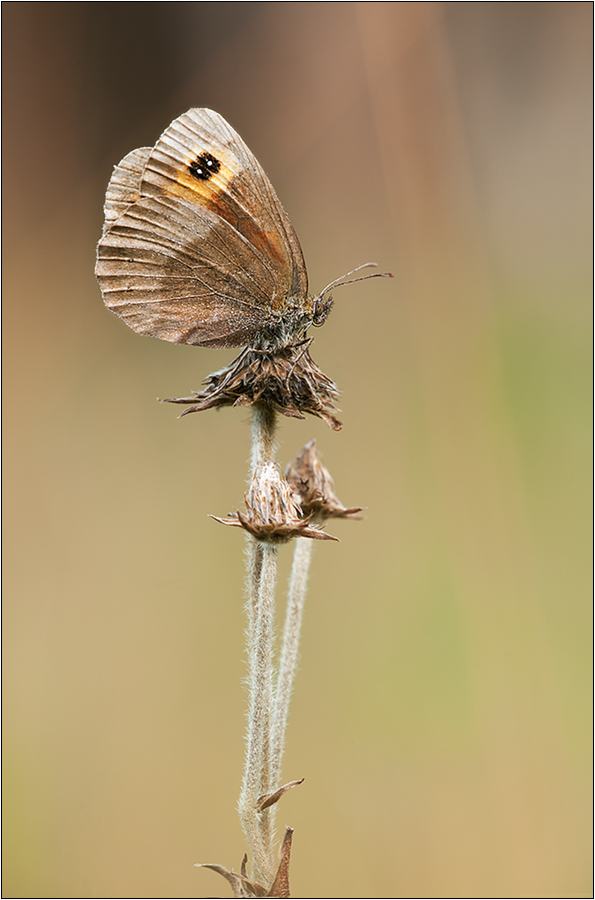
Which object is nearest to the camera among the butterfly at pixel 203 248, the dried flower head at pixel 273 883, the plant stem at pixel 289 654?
the dried flower head at pixel 273 883

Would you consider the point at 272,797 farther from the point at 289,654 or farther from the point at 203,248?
the point at 203,248

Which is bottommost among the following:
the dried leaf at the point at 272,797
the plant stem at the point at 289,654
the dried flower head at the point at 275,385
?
the dried leaf at the point at 272,797

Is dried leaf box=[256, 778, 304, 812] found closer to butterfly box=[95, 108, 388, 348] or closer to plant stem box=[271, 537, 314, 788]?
plant stem box=[271, 537, 314, 788]

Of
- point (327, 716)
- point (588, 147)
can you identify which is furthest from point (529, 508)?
point (588, 147)

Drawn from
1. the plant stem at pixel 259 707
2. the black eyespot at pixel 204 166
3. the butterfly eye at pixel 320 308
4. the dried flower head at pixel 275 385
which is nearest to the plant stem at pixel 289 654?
the plant stem at pixel 259 707

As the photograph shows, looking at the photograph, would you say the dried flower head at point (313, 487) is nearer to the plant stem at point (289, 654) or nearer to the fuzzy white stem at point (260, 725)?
the plant stem at point (289, 654)

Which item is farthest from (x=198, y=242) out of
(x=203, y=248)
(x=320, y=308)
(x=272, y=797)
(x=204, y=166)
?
(x=272, y=797)
